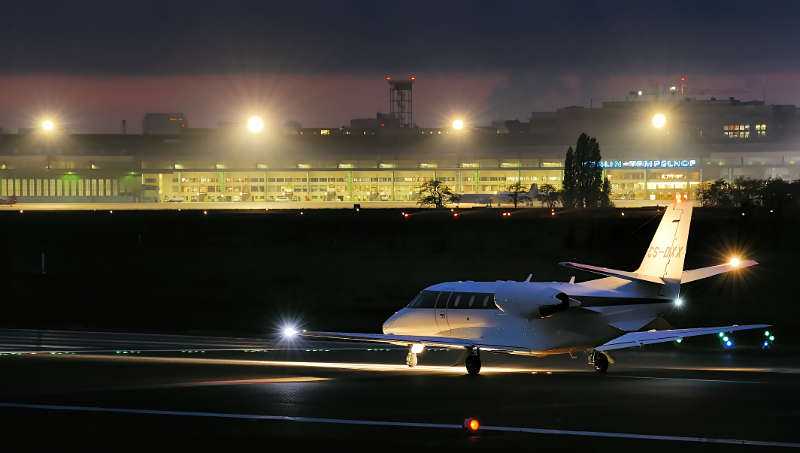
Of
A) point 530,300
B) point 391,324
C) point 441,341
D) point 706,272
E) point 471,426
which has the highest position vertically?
point 706,272

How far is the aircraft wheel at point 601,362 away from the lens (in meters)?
29.0

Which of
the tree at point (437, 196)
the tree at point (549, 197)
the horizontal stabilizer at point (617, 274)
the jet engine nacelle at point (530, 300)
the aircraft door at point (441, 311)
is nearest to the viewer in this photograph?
the jet engine nacelle at point (530, 300)

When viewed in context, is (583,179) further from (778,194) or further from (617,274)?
(617,274)

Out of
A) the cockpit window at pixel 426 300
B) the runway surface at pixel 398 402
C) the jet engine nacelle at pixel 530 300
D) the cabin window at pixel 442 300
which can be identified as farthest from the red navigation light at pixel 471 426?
the cockpit window at pixel 426 300

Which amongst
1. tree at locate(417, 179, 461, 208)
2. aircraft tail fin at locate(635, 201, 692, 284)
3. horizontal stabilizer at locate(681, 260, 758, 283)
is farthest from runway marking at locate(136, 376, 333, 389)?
tree at locate(417, 179, 461, 208)

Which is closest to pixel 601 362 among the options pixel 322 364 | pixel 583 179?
pixel 322 364

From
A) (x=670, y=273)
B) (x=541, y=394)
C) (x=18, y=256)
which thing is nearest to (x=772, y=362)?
(x=670, y=273)

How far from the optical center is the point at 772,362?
1294 inches

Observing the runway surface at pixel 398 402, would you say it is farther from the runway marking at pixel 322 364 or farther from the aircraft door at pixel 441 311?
the aircraft door at pixel 441 311

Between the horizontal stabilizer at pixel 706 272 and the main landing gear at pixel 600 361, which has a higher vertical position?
the horizontal stabilizer at pixel 706 272

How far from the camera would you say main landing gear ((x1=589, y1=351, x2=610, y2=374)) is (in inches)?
1144

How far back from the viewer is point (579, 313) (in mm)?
27625

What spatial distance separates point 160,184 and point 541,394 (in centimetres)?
17611

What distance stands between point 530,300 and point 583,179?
114 meters
